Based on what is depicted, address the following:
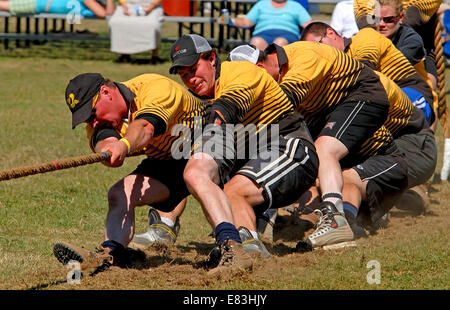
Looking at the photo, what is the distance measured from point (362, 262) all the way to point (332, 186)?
0.92 metres

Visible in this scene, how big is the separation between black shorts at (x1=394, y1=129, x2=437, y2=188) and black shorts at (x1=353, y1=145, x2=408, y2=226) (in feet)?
1.01

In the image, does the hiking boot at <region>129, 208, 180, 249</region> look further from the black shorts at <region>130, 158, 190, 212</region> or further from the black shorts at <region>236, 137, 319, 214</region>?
the black shorts at <region>236, 137, 319, 214</region>

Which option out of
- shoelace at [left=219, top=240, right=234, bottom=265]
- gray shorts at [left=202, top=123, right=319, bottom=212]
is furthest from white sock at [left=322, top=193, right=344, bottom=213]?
shoelace at [left=219, top=240, right=234, bottom=265]

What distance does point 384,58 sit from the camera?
749 cm

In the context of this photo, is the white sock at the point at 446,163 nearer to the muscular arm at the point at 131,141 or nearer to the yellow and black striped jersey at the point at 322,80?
the yellow and black striped jersey at the point at 322,80

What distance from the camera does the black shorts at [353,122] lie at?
6457mm

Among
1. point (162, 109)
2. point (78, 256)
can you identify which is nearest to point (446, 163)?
point (162, 109)

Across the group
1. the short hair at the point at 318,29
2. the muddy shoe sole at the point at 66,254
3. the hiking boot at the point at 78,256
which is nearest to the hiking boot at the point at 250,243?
the hiking boot at the point at 78,256

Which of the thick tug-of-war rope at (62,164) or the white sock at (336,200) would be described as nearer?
the thick tug-of-war rope at (62,164)

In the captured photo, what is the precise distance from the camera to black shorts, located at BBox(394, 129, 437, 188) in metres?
7.27

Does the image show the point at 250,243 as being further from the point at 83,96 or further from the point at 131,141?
the point at 83,96

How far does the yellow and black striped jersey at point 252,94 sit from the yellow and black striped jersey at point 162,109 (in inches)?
7.4
